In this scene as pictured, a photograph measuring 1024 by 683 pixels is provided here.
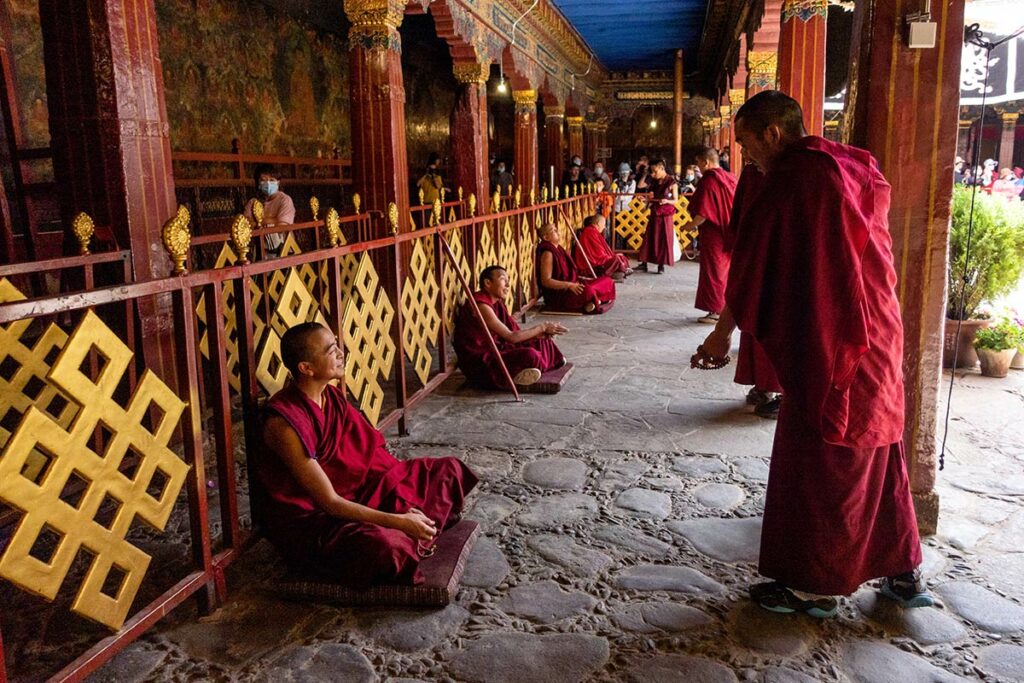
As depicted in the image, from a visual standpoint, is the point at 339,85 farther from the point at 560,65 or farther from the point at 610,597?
the point at 610,597

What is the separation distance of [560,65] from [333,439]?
1374cm

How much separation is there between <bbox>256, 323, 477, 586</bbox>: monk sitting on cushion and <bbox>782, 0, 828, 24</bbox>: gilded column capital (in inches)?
224

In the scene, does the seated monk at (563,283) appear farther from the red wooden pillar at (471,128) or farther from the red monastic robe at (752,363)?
the red monastic robe at (752,363)

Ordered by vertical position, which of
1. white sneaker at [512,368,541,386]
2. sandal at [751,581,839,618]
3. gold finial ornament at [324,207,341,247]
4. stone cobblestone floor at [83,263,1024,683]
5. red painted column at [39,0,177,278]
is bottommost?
stone cobblestone floor at [83,263,1024,683]

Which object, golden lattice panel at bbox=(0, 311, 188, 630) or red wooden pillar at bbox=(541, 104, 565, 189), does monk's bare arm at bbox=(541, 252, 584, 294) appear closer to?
golden lattice panel at bbox=(0, 311, 188, 630)

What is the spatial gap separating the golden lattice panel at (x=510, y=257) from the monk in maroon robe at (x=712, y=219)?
173 cm

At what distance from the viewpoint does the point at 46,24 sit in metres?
3.75

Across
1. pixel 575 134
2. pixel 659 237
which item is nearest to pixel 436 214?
pixel 659 237

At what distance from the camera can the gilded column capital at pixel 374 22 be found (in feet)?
22.2

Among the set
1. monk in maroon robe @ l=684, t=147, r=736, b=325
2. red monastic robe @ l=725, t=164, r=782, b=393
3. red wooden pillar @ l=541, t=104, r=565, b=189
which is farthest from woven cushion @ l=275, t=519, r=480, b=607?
red wooden pillar @ l=541, t=104, r=565, b=189

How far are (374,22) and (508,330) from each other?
342 centimetres

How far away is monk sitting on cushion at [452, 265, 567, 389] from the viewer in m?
5.03

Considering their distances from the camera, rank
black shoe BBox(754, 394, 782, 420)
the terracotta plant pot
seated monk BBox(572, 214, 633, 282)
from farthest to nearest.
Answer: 1. seated monk BBox(572, 214, 633, 282)
2. the terracotta plant pot
3. black shoe BBox(754, 394, 782, 420)

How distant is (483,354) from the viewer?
505cm
